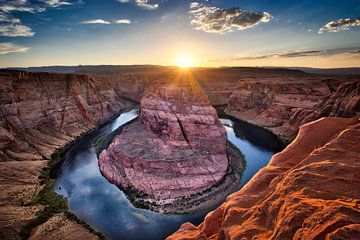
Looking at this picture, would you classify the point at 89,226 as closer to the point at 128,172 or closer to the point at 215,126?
the point at 128,172

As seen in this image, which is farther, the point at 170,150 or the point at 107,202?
the point at 170,150

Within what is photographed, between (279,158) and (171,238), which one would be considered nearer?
(171,238)

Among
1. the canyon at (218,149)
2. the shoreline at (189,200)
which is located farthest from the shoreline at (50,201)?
the shoreline at (189,200)

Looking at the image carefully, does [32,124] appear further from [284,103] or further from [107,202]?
[284,103]

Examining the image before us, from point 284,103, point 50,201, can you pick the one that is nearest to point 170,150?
point 50,201

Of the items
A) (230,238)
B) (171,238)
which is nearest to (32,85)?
(171,238)

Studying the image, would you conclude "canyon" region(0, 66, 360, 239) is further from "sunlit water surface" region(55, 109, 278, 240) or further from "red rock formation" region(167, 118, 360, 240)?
"sunlit water surface" region(55, 109, 278, 240)

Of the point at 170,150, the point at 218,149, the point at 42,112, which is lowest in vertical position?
the point at 218,149
